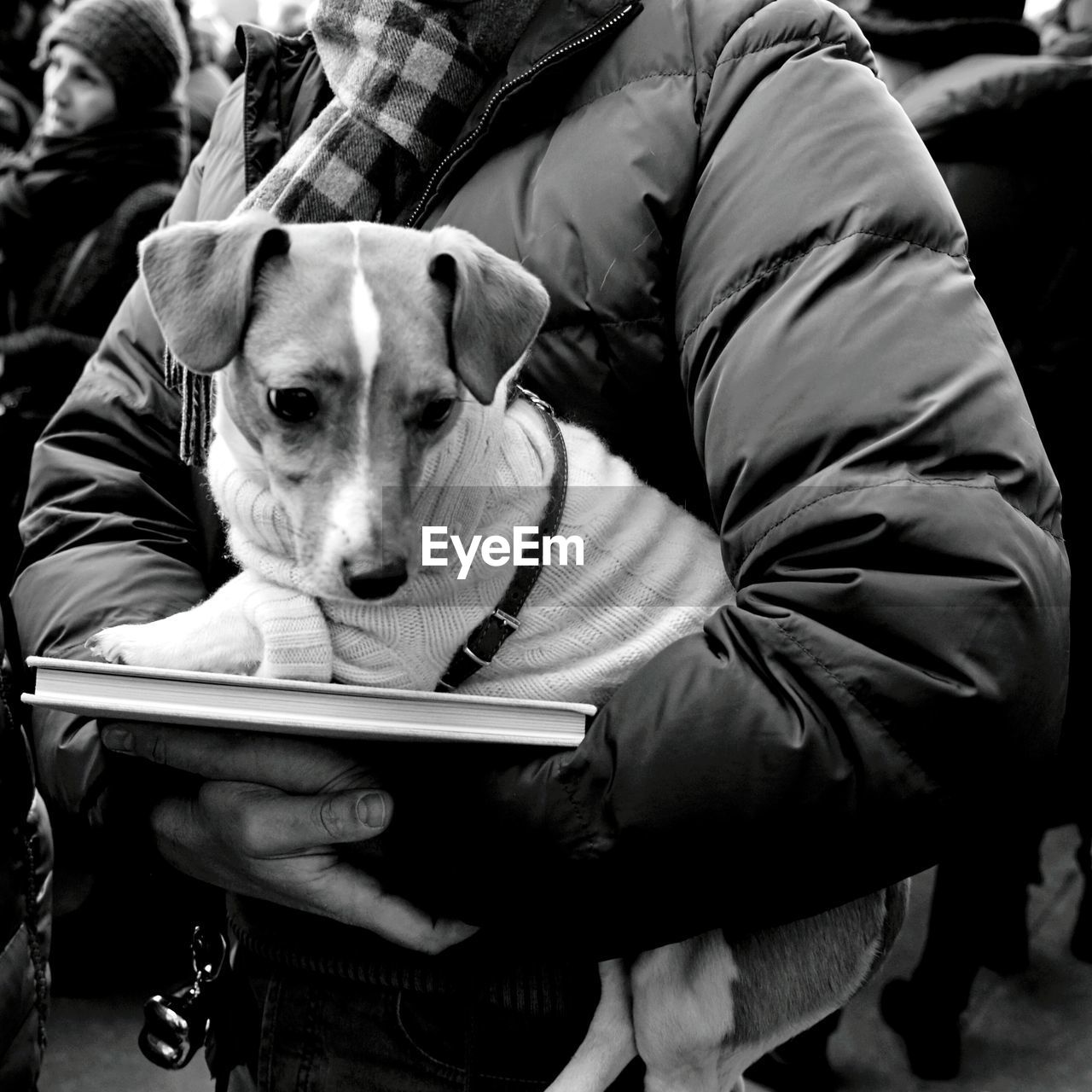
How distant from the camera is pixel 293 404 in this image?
1.43m

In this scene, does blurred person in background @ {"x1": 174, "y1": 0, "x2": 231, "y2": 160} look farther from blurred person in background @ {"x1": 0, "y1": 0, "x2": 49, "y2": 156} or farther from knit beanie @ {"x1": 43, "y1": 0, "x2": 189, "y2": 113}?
knit beanie @ {"x1": 43, "y1": 0, "x2": 189, "y2": 113}

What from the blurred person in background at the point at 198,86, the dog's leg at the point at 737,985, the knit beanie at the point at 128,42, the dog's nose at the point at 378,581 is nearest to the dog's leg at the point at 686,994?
the dog's leg at the point at 737,985

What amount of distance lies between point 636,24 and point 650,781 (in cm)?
Answer: 87

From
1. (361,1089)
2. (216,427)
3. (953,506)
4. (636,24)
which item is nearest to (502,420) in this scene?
(216,427)

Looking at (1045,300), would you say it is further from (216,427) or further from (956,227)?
(216,427)

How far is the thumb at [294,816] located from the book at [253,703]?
0.48ft

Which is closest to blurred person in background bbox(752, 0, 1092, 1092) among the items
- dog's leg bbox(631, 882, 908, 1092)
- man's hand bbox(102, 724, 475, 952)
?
dog's leg bbox(631, 882, 908, 1092)

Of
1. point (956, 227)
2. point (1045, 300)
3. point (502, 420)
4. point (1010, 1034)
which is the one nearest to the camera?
point (956, 227)

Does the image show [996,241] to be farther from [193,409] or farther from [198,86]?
[198,86]

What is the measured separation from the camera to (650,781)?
42.3 inches

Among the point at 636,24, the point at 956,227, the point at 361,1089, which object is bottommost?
the point at 361,1089

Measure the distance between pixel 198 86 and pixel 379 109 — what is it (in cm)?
407

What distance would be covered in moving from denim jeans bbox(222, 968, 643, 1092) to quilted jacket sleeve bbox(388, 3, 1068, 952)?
0.21 meters

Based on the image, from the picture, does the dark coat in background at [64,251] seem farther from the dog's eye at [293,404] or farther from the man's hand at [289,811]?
the man's hand at [289,811]
